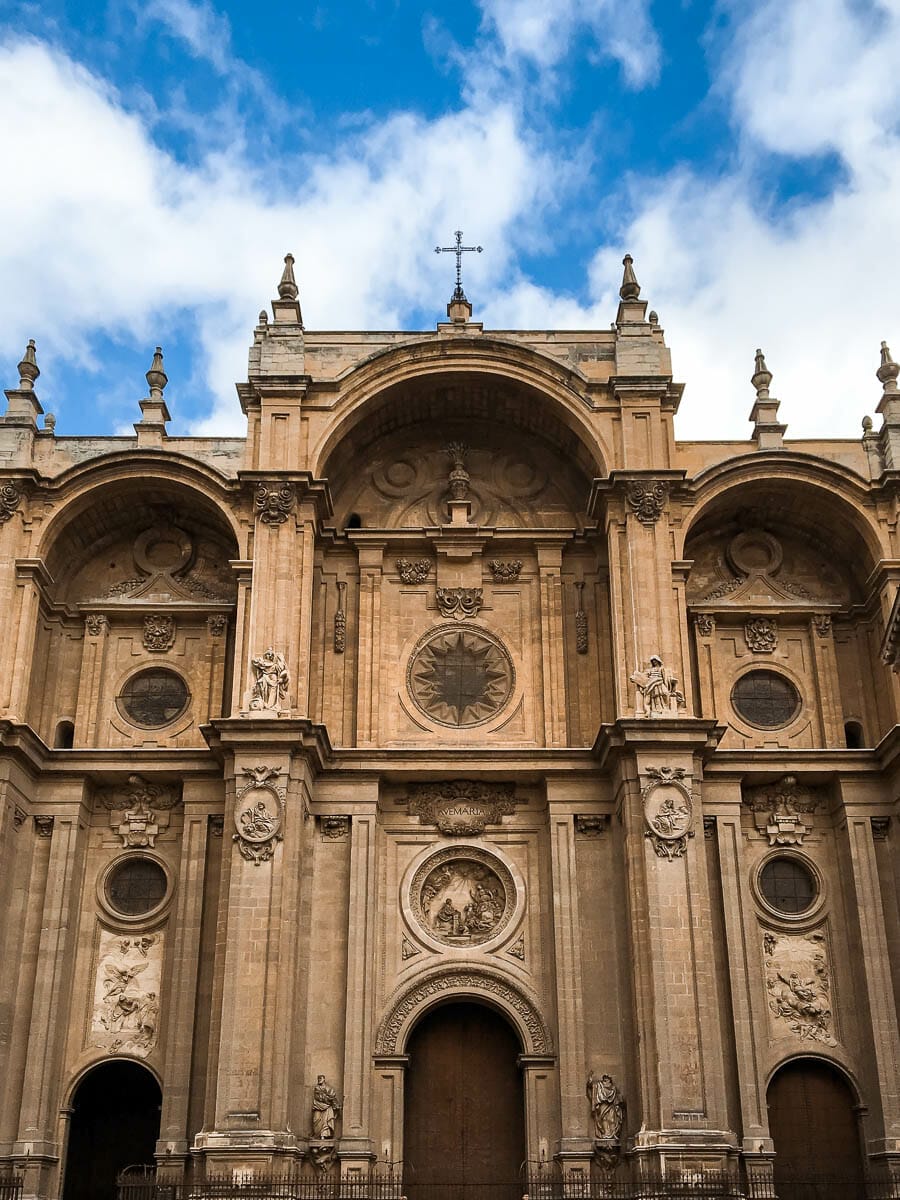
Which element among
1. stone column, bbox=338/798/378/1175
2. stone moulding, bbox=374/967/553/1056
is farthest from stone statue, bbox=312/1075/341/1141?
stone moulding, bbox=374/967/553/1056

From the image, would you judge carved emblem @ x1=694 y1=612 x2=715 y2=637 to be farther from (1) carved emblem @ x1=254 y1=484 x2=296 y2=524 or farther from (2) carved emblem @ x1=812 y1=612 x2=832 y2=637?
(1) carved emblem @ x1=254 y1=484 x2=296 y2=524

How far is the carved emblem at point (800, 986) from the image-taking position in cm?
2425

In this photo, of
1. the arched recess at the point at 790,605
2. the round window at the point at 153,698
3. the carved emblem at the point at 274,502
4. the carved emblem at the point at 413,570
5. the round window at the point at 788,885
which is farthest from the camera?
the carved emblem at the point at 413,570

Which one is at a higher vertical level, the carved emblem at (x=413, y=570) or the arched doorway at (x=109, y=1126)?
the carved emblem at (x=413, y=570)

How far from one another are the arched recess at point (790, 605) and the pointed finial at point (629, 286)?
4181 millimetres

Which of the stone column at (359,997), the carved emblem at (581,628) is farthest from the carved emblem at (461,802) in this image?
the carved emblem at (581,628)

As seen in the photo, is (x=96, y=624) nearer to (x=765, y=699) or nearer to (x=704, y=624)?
(x=704, y=624)

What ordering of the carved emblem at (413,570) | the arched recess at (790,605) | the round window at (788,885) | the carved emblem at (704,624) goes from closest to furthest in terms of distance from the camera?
the round window at (788,885), the arched recess at (790,605), the carved emblem at (704,624), the carved emblem at (413,570)

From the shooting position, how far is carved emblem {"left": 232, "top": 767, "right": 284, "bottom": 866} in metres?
22.9

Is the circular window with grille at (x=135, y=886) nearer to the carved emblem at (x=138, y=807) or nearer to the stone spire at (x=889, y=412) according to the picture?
the carved emblem at (x=138, y=807)

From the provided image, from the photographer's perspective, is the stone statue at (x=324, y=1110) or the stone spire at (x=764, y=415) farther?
the stone spire at (x=764, y=415)

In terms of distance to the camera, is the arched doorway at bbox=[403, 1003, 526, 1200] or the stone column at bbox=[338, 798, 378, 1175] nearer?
the stone column at bbox=[338, 798, 378, 1175]

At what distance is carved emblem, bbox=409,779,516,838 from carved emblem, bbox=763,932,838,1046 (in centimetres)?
526

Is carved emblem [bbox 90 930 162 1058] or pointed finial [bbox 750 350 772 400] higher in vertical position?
pointed finial [bbox 750 350 772 400]
